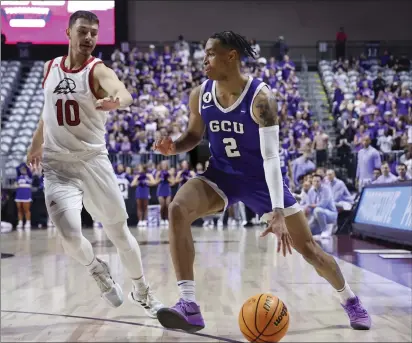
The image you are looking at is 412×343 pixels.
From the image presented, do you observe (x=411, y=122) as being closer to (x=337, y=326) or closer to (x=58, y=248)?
(x=58, y=248)

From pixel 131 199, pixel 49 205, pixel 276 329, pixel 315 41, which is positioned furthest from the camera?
pixel 315 41

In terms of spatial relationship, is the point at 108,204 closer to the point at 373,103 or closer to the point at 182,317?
the point at 182,317

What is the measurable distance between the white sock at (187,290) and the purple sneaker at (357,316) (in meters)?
1.10

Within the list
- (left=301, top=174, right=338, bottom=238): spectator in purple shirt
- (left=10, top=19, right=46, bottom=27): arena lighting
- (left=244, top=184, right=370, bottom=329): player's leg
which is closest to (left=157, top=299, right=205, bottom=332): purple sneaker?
(left=244, top=184, right=370, bottom=329): player's leg

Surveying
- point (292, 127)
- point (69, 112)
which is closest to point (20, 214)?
point (292, 127)

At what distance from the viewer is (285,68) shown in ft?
69.5

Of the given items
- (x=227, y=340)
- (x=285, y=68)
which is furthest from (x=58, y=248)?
(x=285, y=68)

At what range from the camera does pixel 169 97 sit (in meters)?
20.2

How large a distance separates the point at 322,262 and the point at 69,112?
191cm

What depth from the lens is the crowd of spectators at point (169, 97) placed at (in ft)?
55.9

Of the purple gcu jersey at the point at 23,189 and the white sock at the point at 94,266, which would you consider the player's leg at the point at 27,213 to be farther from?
the white sock at the point at 94,266

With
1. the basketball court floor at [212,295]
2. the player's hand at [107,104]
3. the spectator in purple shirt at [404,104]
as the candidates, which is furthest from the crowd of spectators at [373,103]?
the player's hand at [107,104]

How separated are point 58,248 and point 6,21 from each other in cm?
1307

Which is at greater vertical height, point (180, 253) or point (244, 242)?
point (180, 253)
